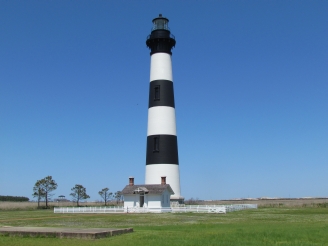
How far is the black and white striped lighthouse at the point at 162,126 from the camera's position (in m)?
44.4

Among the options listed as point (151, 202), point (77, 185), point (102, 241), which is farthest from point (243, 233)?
point (77, 185)

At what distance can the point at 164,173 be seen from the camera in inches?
1746

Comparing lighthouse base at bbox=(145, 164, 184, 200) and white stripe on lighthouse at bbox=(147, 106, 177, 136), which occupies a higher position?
white stripe on lighthouse at bbox=(147, 106, 177, 136)

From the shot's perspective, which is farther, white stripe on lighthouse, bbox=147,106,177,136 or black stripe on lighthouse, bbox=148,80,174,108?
black stripe on lighthouse, bbox=148,80,174,108

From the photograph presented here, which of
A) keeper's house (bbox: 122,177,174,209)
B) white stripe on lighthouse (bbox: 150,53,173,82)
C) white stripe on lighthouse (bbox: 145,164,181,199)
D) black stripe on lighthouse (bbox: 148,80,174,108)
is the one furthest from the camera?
white stripe on lighthouse (bbox: 150,53,173,82)

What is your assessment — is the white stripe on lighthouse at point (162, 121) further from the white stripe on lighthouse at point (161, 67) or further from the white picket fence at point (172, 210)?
the white picket fence at point (172, 210)

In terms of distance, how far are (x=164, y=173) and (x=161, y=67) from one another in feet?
39.9

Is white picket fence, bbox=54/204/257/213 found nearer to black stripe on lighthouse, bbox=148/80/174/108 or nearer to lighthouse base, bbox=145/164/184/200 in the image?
lighthouse base, bbox=145/164/184/200

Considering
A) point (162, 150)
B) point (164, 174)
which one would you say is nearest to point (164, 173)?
point (164, 174)

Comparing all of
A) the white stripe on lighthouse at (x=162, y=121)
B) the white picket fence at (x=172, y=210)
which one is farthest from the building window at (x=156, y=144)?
the white picket fence at (x=172, y=210)

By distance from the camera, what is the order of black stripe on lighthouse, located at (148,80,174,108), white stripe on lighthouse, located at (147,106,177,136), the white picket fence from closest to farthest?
the white picket fence, white stripe on lighthouse, located at (147,106,177,136), black stripe on lighthouse, located at (148,80,174,108)

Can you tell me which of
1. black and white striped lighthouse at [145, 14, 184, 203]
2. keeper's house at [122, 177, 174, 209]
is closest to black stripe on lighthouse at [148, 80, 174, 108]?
black and white striped lighthouse at [145, 14, 184, 203]

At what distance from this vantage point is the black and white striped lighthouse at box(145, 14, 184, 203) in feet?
146

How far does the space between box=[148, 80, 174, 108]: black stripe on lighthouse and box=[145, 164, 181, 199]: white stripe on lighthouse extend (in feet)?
22.7
